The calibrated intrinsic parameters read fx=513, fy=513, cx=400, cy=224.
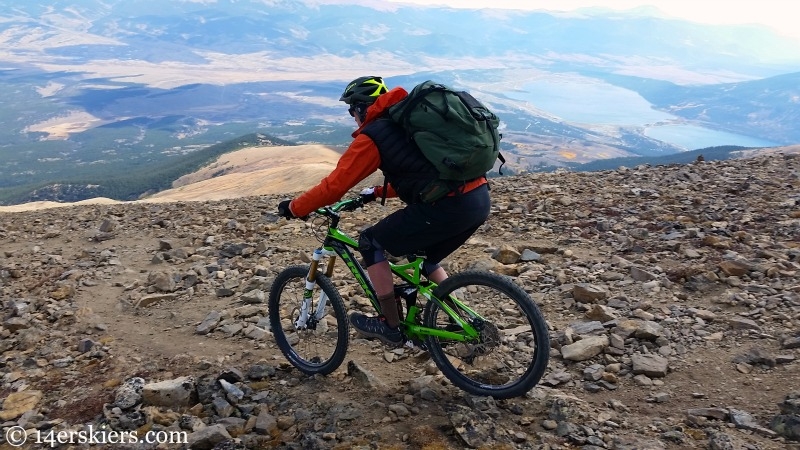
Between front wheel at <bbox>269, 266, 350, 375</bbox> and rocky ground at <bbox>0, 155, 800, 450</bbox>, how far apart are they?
0.22m

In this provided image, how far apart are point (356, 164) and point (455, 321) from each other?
6.49ft

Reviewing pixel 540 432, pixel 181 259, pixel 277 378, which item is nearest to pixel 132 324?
pixel 181 259

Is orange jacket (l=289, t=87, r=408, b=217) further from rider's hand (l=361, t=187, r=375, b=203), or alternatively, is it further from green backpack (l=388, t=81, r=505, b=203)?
rider's hand (l=361, t=187, r=375, b=203)

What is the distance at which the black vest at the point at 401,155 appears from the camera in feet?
16.1

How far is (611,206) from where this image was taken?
40.9 feet

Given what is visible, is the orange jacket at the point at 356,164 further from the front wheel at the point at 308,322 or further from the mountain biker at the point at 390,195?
the front wheel at the point at 308,322

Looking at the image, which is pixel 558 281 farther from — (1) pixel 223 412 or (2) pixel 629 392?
(1) pixel 223 412

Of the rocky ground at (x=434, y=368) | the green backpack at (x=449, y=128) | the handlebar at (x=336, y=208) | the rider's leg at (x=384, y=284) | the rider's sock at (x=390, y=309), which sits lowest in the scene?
the rocky ground at (x=434, y=368)

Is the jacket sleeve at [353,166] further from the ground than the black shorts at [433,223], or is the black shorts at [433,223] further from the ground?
the jacket sleeve at [353,166]

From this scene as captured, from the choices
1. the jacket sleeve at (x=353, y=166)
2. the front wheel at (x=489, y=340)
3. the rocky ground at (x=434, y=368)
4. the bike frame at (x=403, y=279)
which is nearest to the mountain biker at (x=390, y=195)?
the jacket sleeve at (x=353, y=166)

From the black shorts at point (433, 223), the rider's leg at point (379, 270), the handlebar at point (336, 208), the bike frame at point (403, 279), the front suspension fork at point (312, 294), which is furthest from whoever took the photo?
the front suspension fork at point (312, 294)

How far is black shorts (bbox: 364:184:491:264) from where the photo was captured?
Result: 16.6 ft

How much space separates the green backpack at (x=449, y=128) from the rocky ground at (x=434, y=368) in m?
2.43

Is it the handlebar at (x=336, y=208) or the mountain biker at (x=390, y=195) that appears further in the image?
the handlebar at (x=336, y=208)
